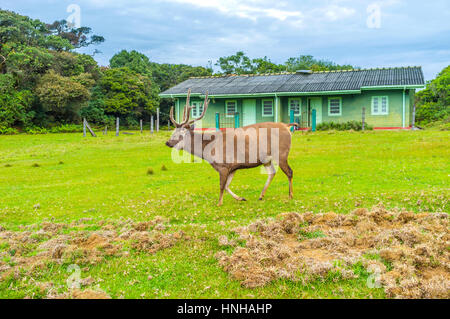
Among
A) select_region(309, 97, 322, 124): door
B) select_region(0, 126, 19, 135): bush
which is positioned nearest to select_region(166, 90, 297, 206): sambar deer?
select_region(309, 97, 322, 124): door

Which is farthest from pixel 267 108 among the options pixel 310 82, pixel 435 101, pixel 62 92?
pixel 435 101

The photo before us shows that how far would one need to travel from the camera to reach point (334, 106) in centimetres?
3014

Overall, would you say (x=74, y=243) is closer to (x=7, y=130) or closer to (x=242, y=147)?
(x=242, y=147)

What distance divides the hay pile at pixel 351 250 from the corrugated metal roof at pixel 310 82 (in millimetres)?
22582

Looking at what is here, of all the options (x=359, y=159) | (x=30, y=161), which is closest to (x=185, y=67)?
(x=30, y=161)

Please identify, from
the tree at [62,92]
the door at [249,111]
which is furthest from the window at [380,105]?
the tree at [62,92]

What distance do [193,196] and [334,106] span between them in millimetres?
22174

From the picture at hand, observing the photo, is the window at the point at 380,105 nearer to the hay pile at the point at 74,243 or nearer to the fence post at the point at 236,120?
the fence post at the point at 236,120

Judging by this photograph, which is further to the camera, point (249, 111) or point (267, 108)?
point (249, 111)

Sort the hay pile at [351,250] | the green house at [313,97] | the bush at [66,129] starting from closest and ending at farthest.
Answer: the hay pile at [351,250] < the green house at [313,97] < the bush at [66,129]

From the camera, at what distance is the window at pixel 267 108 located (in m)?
31.6

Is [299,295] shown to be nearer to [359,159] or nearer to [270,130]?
[270,130]

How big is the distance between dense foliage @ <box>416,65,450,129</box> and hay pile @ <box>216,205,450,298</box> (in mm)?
37821
